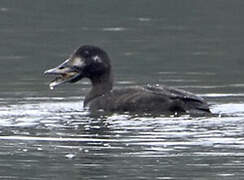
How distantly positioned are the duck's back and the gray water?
0.28m

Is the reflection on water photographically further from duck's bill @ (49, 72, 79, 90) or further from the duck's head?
the duck's head

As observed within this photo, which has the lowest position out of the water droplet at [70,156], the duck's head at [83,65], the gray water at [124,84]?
the water droplet at [70,156]

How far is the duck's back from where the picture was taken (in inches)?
639

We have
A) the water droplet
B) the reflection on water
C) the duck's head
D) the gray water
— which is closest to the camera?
the reflection on water

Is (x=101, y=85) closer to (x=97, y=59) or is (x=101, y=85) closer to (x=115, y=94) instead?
(x=97, y=59)

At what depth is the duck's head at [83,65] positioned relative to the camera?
17.8 m

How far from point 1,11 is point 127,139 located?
749 inches

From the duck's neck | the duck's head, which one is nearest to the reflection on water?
the duck's neck

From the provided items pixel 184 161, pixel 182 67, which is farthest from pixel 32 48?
pixel 184 161

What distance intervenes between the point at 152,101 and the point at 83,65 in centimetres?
176

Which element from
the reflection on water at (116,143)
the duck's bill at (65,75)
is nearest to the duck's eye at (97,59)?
the duck's bill at (65,75)

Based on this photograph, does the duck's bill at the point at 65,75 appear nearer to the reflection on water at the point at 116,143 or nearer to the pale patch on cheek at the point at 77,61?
the pale patch on cheek at the point at 77,61

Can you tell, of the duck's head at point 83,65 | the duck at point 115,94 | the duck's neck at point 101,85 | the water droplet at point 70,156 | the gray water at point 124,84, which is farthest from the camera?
the duck's head at point 83,65

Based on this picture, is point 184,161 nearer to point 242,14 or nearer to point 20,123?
point 20,123
